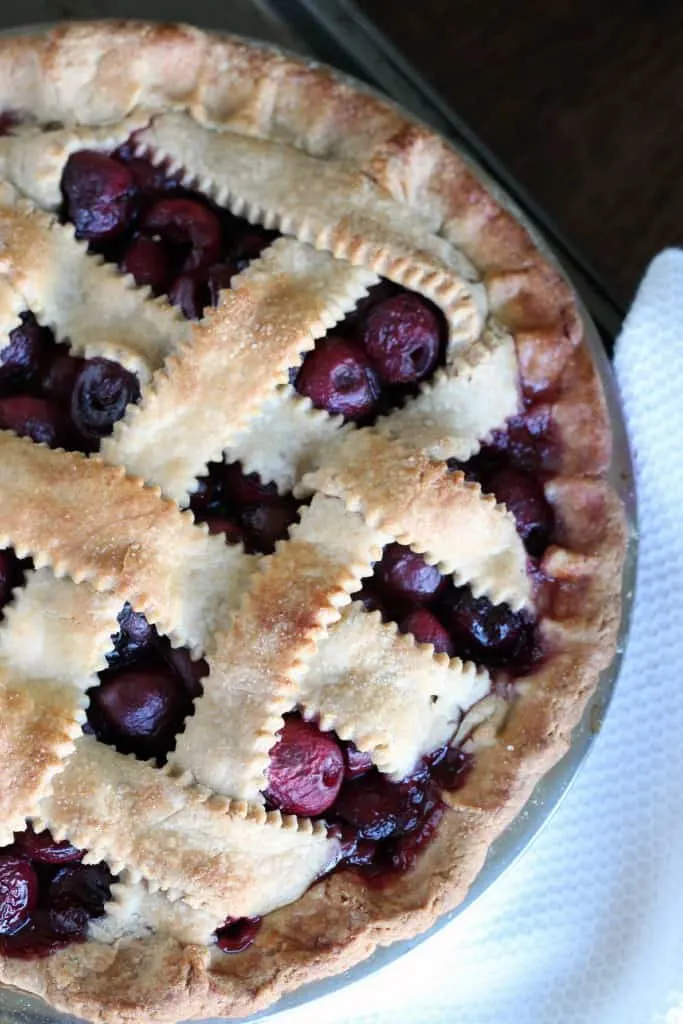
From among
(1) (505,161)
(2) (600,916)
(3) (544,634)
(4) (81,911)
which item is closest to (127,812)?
(4) (81,911)

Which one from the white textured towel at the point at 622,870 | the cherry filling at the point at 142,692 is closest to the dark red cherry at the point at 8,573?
the cherry filling at the point at 142,692

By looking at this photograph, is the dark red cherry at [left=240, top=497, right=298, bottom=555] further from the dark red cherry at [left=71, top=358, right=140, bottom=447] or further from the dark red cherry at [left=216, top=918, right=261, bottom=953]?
the dark red cherry at [left=216, top=918, right=261, bottom=953]

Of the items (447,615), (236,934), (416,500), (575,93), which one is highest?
(575,93)

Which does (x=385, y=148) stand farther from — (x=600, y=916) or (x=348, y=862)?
(x=600, y=916)

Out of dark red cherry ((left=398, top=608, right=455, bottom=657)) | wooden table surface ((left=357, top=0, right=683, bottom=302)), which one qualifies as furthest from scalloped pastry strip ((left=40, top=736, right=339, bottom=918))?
wooden table surface ((left=357, top=0, right=683, bottom=302))

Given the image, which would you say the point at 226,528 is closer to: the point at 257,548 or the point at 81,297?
the point at 257,548

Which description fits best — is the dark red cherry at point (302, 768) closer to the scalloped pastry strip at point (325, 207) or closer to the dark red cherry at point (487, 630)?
the dark red cherry at point (487, 630)

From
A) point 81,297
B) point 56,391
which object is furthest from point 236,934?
point 81,297
